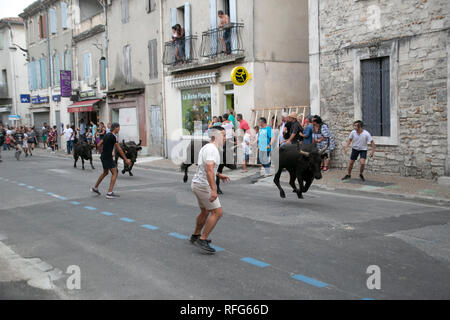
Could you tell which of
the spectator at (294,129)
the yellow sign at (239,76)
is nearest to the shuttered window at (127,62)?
the yellow sign at (239,76)

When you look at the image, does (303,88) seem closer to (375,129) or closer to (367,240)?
(375,129)

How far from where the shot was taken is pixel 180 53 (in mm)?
22000

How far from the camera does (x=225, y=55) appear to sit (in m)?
19.1

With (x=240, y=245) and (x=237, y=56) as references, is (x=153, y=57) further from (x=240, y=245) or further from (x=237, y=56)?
(x=240, y=245)

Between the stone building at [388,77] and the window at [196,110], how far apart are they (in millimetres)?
6416

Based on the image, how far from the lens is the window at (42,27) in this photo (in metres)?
36.6

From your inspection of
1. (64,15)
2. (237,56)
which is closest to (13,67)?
(64,15)

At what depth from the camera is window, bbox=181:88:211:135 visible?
2095 centimetres

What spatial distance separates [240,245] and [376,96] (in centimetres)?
892

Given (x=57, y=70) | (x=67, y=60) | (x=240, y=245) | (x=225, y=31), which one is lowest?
(x=240, y=245)

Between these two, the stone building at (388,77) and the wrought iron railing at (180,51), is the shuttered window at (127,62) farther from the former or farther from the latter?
the stone building at (388,77)

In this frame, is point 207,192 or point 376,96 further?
point 376,96
